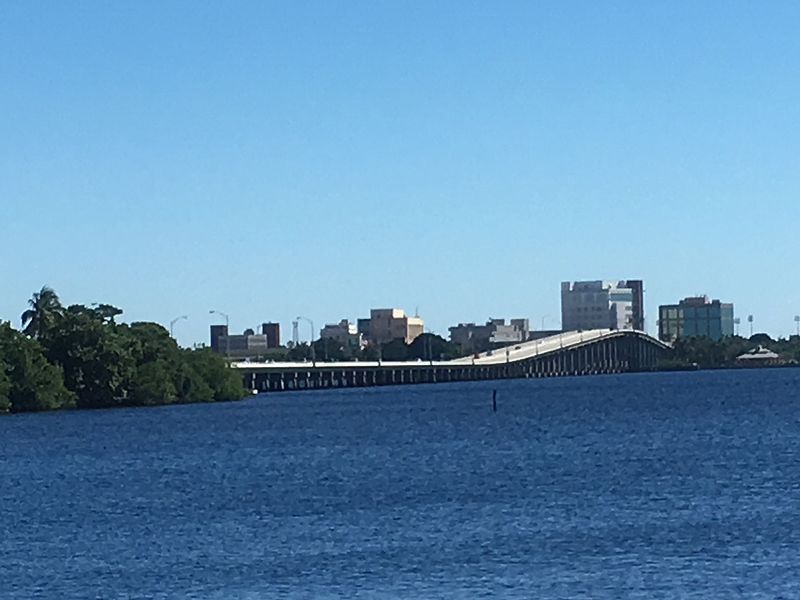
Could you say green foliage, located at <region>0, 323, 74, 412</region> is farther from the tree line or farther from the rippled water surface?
the rippled water surface

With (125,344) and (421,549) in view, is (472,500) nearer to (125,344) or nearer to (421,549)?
(421,549)

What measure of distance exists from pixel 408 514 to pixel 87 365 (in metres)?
117

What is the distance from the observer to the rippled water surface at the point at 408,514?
46.3m

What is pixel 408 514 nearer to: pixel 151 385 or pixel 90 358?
pixel 90 358

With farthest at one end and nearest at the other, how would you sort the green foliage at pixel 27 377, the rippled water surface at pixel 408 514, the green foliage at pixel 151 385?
the green foliage at pixel 151 385 < the green foliage at pixel 27 377 < the rippled water surface at pixel 408 514

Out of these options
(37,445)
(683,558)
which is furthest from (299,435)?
(683,558)

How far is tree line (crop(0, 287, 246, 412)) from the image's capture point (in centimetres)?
16700

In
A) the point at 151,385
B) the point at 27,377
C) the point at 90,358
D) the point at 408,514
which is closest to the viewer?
the point at 408,514

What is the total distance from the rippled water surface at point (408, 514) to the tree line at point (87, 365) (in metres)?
44.6

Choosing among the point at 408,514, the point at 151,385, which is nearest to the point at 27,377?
the point at 151,385

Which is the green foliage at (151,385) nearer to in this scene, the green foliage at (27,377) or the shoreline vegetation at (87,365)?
the shoreline vegetation at (87,365)

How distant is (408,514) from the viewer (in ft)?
204

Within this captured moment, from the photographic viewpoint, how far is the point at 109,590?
152 ft

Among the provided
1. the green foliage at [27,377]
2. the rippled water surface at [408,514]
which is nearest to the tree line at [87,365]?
the green foliage at [27,377]
